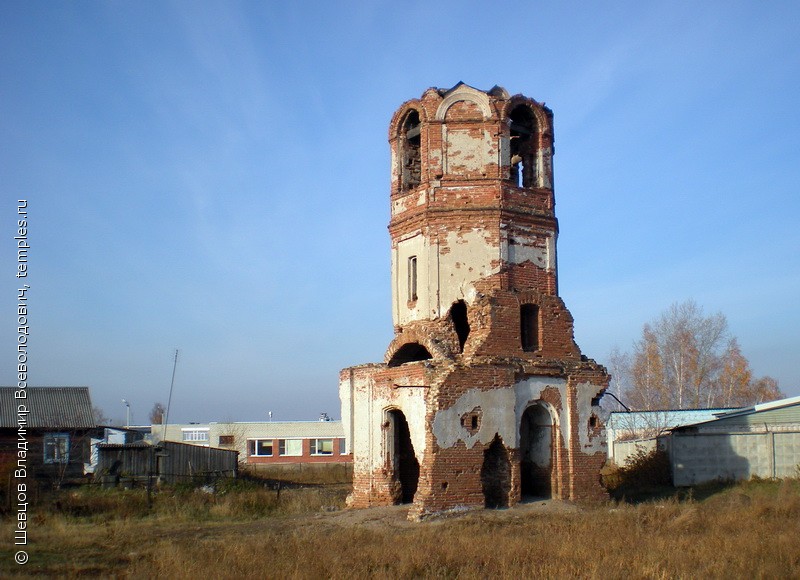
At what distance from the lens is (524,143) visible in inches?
762

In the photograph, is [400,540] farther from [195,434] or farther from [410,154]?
[195,434]

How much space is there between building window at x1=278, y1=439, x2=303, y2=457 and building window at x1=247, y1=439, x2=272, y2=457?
2.28 ft

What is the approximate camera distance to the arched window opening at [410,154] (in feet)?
63.3

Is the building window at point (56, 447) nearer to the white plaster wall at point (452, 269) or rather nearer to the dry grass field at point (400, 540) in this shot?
the dry grass field at point (400, 540)

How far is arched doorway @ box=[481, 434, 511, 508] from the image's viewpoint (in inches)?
648

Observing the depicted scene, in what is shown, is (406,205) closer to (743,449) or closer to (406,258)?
(406,258)

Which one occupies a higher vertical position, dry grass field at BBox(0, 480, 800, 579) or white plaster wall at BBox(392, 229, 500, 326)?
white plaster wall at BBox(392, 229, 500, 326)

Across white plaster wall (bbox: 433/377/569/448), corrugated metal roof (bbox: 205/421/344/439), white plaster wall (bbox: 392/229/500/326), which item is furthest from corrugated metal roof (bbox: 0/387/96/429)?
corrugated metal roof (bbox: 205/421/344/439)

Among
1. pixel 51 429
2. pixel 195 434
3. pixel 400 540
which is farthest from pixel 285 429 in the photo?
pixel 400 540

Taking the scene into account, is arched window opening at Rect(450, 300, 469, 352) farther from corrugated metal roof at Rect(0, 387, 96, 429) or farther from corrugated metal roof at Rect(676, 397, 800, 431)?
corrugated metal roof at Rect(0, 387, 96, 429)

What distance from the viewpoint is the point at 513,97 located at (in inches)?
734

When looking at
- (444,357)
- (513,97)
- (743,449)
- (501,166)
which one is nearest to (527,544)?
(444,357)

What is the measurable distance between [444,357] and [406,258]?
3028 millimetres

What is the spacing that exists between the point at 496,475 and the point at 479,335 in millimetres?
2880
